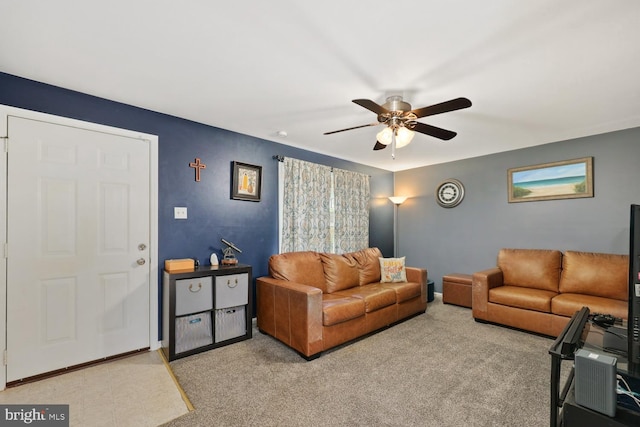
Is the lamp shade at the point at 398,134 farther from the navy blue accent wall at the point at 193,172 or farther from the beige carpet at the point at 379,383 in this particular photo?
the beige carpet at the point at 379,383

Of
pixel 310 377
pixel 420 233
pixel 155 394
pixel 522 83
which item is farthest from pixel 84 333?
pixel 420 233

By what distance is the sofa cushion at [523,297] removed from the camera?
3184 mm

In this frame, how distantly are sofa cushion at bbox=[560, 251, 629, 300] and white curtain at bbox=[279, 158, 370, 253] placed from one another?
2.71 meters

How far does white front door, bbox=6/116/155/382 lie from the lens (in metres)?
2.23

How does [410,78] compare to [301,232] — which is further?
[301,232]

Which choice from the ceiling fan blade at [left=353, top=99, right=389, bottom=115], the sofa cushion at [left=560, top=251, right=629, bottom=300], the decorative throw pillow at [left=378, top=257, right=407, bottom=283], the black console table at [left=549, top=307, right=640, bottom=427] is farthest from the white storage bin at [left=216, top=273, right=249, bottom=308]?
the sofa cushion at [left=560, top=251, right=629, bottom=300]

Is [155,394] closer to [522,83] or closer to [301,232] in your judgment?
[301,232]

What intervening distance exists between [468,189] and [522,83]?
264 centimetres

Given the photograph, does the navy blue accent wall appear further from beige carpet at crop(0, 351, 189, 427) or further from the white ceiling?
beige carpet at crop(0, 351, 189, 427)

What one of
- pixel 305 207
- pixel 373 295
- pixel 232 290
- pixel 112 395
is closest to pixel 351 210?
pixel 305 207

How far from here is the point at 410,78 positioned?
223cm
